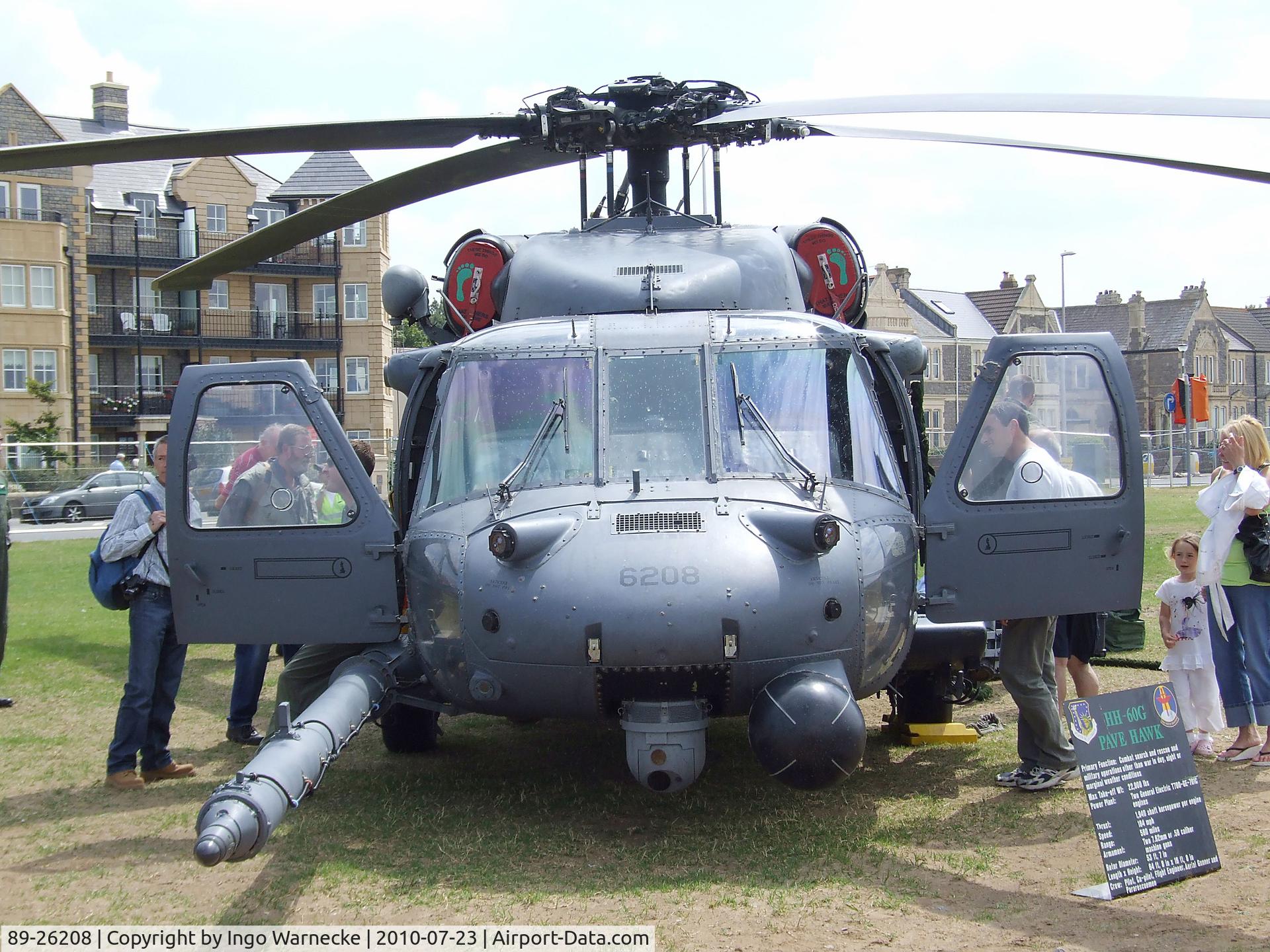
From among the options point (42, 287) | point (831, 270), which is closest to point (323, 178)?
point (42, 287)

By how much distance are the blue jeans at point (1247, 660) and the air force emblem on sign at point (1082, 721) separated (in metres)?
2.58

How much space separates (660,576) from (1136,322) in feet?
254

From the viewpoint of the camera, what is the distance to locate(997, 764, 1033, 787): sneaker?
6711mm

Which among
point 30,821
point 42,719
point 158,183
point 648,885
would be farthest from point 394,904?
point 158,183

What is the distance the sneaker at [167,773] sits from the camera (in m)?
7.26

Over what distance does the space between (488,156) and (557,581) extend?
136 inches

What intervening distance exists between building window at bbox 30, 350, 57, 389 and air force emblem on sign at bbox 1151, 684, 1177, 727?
48.3 meters

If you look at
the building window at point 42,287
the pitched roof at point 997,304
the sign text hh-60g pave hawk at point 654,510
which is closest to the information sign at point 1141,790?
the sign text hh-60g pave hawk at point 654,510

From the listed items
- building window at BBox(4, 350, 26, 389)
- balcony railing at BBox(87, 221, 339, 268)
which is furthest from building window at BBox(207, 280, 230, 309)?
building window at BBox(4, 350, 26, 389)

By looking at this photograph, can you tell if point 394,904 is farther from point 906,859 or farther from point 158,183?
point 158,183

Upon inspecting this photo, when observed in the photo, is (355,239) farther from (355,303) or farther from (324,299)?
(324,299)

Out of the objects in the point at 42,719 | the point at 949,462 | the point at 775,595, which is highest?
the point at 949,462

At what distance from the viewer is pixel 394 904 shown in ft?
16.4

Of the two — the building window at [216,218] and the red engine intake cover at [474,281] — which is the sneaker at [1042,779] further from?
the building window at [216,218]
